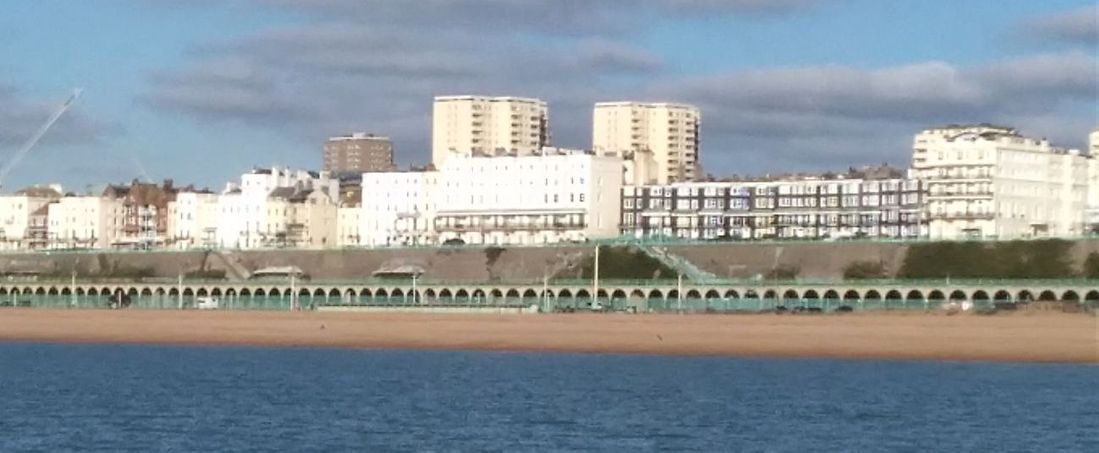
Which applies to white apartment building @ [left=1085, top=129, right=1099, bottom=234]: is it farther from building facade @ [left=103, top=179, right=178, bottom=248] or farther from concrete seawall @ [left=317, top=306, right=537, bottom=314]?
building facade @ [left=103, top=179, right=178, bottom=248]

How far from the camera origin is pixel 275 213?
128750 mm

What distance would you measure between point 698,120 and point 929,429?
111641mm

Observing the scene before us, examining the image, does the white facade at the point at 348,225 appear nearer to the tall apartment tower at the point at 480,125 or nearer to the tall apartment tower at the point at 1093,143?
the tall apartment tower at the point at 480,125

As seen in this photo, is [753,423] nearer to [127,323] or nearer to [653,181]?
[127,323]

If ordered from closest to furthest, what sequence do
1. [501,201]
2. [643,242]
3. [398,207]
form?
[643,242] → [501,201] → [398,207]

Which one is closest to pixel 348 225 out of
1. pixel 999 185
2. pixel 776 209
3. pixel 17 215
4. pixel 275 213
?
pixel 275 213

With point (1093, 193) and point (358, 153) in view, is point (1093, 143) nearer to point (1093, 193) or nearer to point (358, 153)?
point (1093, 193)

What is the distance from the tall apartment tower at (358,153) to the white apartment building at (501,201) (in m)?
44.7

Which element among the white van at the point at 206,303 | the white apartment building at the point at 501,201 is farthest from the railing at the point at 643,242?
the white van at the point at 206,303

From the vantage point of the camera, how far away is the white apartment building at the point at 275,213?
5054 inches

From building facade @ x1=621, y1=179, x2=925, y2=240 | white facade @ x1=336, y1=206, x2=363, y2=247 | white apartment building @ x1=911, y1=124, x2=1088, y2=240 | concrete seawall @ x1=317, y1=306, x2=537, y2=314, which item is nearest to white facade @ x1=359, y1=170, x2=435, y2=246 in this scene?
white facade @ x1=336, y1=206, x2=363, y2=247

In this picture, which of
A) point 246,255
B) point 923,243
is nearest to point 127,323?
point 246,255

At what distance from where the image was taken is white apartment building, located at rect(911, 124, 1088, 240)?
354ft

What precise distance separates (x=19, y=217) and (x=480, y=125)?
99.6 ft
